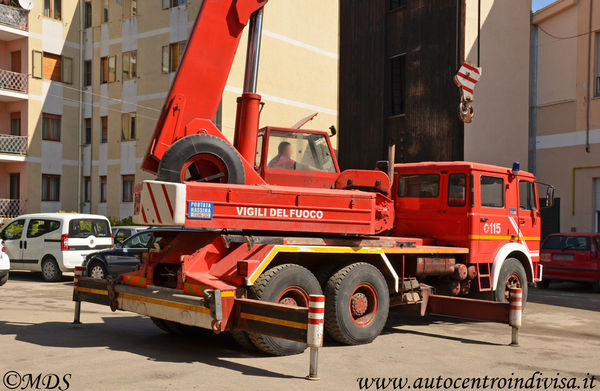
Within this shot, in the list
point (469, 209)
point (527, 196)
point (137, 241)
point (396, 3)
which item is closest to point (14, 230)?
point (137, 241)

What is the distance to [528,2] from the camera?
2556cm

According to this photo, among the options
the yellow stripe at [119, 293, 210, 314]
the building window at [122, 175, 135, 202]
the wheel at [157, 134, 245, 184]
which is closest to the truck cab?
the wheel at [157, 134, 245, 184]

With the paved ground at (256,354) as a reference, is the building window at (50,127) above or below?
above

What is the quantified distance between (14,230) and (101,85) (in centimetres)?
1647

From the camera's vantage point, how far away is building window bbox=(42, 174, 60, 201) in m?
33.9

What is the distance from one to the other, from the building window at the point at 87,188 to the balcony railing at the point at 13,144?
3246mm

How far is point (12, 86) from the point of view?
32.3 metres

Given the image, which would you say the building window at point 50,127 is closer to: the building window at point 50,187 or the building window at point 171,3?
the building window at point 50,187

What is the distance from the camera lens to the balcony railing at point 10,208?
1289 inches

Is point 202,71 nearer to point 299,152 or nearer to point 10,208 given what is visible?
point 299,152

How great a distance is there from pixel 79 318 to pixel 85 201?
25511 mm

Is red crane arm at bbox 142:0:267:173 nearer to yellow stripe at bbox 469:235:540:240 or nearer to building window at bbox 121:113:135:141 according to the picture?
yellow stripe at bbox 469:235:540:240

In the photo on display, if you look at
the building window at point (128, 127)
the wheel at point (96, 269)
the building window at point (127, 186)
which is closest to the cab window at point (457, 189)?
the wheel at point (96, 269)

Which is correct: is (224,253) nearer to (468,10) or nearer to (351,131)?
(468,10)
